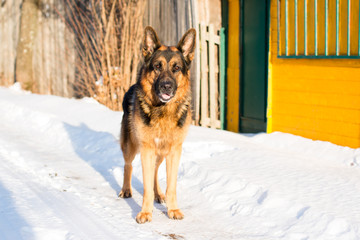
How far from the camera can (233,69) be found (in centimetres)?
905

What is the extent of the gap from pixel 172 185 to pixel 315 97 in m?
3.64

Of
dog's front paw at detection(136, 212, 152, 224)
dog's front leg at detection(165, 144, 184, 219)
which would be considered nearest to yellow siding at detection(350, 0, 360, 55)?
dog's front leg at detection(165, 144, 184, 219)

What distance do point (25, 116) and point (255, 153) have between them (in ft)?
17.5

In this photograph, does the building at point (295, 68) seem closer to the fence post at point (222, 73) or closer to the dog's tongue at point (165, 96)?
the fence post at point (222, 73)

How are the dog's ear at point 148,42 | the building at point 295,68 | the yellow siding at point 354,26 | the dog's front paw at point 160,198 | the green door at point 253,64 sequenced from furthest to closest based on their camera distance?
the green door at point 253,64, the building at point 295,68, the yellow siding at point 354,26, the dog's front paw at point 160,198, the dog's ear at point 148,42

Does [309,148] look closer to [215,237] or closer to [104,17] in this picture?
[215,237]

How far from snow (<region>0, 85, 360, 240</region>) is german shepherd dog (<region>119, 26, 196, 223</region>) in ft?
1.11

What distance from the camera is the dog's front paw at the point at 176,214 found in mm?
4616

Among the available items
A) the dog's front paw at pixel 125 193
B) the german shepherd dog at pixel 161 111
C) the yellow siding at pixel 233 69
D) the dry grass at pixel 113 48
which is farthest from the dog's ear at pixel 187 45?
the dry grass at pixel 113 48

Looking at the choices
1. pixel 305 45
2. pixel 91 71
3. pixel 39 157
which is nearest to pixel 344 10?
pixel 305 45

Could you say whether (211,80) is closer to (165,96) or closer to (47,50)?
(165,96)

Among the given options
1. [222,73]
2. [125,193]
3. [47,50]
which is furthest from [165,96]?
[47,50]

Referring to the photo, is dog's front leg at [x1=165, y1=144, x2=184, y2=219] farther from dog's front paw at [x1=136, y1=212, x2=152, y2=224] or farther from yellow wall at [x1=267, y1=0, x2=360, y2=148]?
yellow wall at [x1=267, y1=0, x2=360, y2=148]

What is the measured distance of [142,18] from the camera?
10477mm
